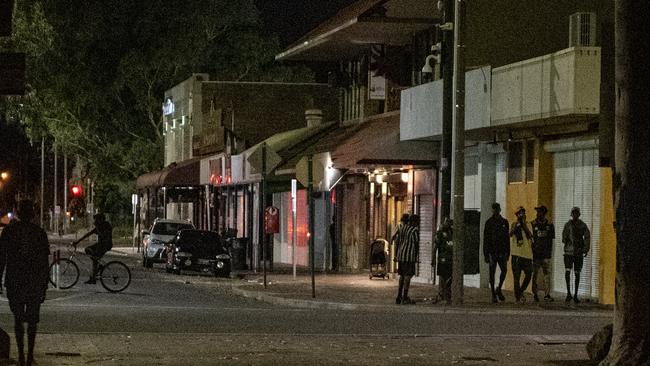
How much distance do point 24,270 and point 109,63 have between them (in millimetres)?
56785

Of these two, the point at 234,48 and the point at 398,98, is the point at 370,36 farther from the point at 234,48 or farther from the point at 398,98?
the point at 234,48

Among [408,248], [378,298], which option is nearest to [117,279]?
[378,298]

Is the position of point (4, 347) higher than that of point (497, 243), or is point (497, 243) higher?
point (497, 243)

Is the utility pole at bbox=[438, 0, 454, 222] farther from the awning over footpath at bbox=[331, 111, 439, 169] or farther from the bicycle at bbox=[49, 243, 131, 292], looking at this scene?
the bicycle at bbox=[49, 243, 131, 292]

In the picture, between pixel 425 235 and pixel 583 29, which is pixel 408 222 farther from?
pixel 425 235

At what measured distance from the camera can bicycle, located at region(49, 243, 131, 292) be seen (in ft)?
93.5

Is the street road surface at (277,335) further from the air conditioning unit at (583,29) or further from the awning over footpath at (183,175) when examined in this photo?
the awning over footpath at (183,175)

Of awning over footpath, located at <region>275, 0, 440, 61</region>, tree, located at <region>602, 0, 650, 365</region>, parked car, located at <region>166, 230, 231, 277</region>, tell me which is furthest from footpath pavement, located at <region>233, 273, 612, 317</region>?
tree, located at <region>602, 0, 650, 365</region>

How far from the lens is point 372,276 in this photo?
34.4 m

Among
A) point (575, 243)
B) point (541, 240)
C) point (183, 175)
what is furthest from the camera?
point (183, 175)

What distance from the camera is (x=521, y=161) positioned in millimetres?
29594

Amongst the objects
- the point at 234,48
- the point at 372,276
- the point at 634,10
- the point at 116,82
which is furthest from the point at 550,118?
the point at 234,48

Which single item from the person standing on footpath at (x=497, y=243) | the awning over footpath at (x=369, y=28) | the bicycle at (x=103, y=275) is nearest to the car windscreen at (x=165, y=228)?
the awning over footpath at (x=369, y=28)

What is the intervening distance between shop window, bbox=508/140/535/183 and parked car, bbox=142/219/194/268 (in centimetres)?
1622
